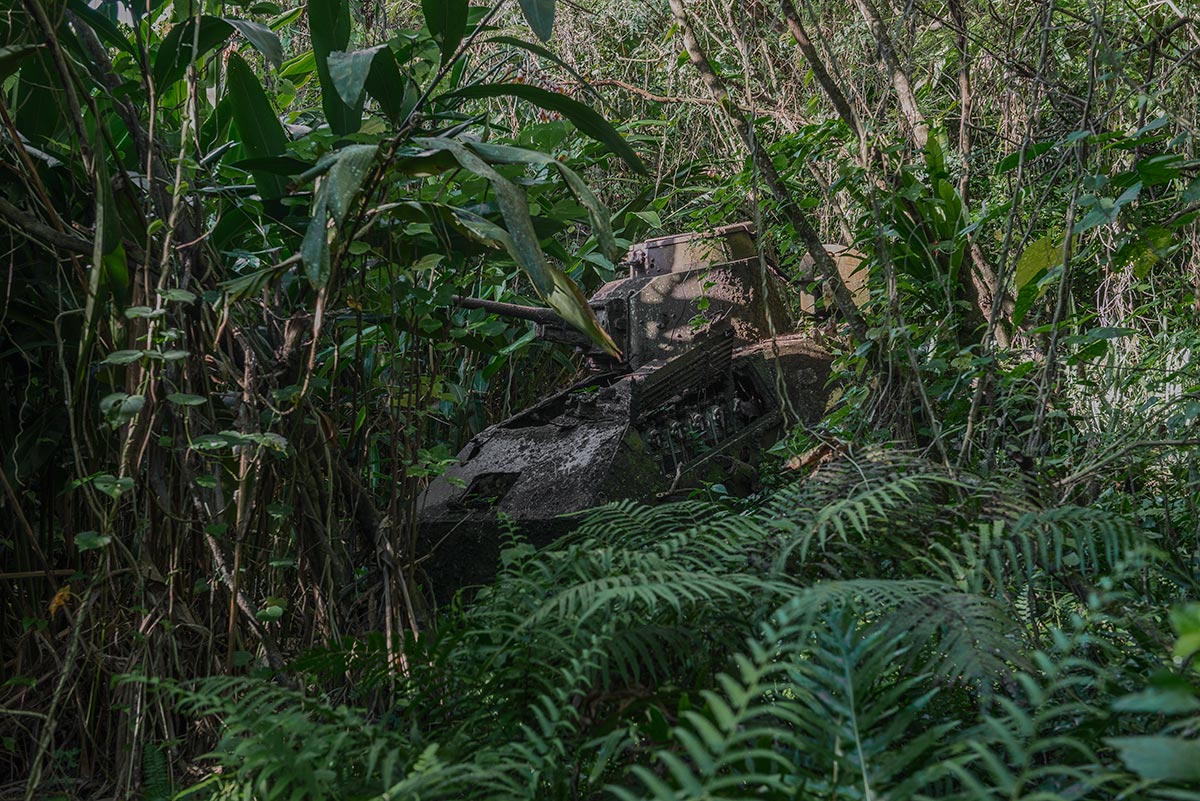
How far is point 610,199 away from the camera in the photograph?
6.73 metres

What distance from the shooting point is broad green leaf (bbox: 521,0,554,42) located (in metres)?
1.94

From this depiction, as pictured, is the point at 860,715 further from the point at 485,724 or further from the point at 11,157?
the point at 11,157

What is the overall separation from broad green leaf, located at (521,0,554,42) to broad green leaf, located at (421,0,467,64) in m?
0.15

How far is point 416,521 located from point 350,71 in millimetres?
1014

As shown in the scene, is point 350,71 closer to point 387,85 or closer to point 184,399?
point 387,85

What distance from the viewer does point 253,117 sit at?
2.47 metres

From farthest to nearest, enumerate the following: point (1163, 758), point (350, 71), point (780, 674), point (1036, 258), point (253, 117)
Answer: point (1036, 258)
point (253, 117)
point (350, 71)
point (780, 674)
point (1163, 758)

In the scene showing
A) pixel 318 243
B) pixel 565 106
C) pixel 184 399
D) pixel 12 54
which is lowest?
pixel 184 399

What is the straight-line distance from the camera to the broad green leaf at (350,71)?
6.05 feet

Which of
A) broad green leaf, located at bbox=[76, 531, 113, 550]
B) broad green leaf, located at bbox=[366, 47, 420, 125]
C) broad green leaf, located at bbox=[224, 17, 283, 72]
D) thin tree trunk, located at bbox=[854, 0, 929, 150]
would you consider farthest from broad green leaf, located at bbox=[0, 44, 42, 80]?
thin tree trunk, located at bbox=[854, 0, 929, 150]

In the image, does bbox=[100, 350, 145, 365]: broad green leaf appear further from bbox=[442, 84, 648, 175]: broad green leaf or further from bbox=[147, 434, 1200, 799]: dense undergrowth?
bbox=[442, 84, 648, 175]: broad green leaf

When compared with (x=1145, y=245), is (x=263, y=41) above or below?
above

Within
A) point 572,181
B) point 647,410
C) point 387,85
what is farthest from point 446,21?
point 647,410

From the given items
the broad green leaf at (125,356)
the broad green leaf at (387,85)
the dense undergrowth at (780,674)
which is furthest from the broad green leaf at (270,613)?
the broad green leaf at (387,85)
